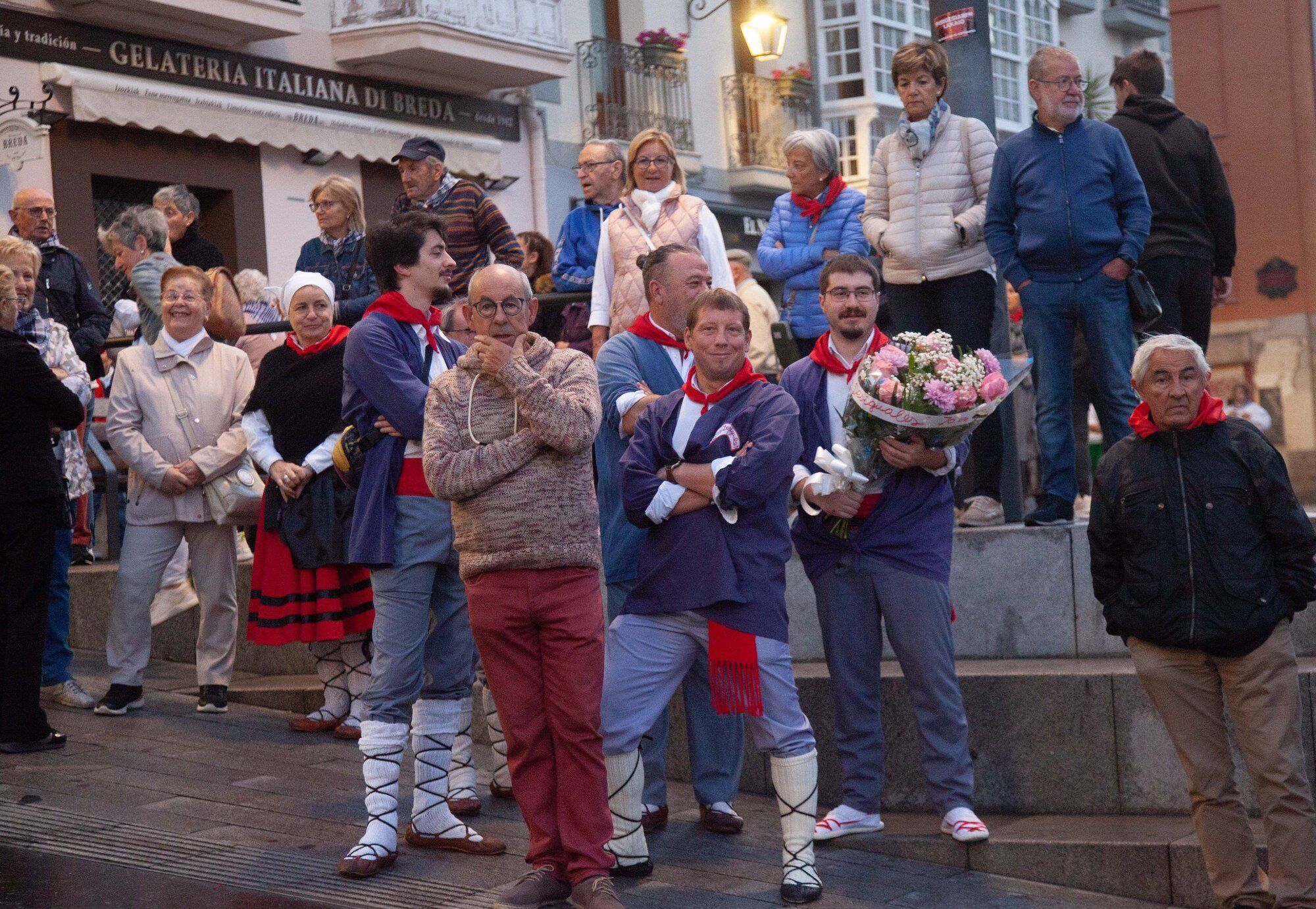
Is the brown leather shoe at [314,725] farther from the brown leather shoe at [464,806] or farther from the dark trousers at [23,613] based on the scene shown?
the brown leather shoe at [464,806]

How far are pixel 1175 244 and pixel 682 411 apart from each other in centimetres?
348

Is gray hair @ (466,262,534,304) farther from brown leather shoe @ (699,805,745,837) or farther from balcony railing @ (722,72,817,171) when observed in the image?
balcony railing @ (722,72,817,171)

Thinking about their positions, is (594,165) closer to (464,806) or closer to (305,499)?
(305,499)

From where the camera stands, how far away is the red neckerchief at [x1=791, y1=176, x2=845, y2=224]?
8320 millimetres

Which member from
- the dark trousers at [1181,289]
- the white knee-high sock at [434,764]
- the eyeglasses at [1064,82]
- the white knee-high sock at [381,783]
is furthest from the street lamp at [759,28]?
the white knee-high sock at [381,783]

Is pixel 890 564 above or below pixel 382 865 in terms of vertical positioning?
above

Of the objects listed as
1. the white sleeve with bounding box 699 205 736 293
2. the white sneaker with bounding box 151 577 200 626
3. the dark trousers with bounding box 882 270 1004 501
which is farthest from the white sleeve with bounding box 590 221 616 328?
the white sneaker with bounding box 151 577 200 626

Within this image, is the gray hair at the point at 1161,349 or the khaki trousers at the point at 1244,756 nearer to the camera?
the khaki trousers at the point at 1244,756

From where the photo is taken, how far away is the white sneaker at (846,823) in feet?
21.2

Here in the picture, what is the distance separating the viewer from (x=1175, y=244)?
27.2ft

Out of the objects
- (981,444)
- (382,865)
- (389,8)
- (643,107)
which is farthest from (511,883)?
(643,107)

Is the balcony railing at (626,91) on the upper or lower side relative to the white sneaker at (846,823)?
upper

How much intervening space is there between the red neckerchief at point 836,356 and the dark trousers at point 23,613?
3.51 m

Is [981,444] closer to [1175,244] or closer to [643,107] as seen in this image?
[1175,244]
